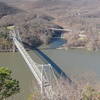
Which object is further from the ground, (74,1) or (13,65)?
(74,1)

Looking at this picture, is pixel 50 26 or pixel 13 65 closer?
pixel 13 65

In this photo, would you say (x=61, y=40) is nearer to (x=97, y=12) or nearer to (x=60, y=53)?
(x=60, y=53)

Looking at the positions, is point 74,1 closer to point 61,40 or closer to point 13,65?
point 61,40

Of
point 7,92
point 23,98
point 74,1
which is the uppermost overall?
point 74,1

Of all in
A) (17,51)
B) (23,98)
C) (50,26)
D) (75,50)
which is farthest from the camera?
(50,26)

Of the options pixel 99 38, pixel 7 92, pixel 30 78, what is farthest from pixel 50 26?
pixel 7 92

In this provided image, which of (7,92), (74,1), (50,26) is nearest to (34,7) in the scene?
(74,1)

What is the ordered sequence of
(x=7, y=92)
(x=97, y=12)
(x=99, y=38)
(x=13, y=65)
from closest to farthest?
(x=7, y=92) < (x=13, y=65) < (x=99, y=38) < (x=97, y=12)
